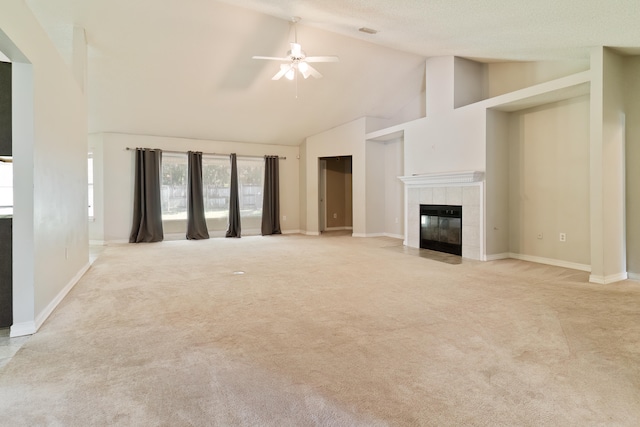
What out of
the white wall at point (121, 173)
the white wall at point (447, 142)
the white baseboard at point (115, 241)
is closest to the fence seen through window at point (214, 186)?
the white wall at point (121, 173)

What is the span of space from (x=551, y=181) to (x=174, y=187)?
7630 mm

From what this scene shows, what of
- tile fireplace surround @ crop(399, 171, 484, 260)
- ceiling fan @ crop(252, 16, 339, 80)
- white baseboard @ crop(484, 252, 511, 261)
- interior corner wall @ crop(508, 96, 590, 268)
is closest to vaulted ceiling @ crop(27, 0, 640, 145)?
ceiling fan @ crop(252, 16, 339, 80)

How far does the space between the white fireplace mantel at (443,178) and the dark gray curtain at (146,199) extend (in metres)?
5.56

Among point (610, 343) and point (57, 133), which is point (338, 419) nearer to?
point (610, 343)

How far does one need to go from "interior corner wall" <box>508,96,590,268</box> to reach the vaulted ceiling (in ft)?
2.94

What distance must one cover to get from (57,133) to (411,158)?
18.2 ft

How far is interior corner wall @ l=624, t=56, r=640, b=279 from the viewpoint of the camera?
407 centimetres

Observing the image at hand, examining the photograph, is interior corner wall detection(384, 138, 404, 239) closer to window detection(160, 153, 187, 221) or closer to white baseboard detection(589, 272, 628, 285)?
white baseboard detection(589, 272, 628, 285)

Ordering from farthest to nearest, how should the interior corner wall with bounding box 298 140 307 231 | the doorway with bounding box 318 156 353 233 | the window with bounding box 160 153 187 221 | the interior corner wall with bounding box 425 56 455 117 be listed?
the doorway with bounding box 318 156 353 233, the interior corner wall with bounding box 298 140 307 231, the window with bounding box 160 153 187 221, the interior corner wall with bounding box 425 56 455 117

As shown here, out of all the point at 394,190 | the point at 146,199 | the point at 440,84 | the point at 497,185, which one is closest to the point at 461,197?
the point at 497,185

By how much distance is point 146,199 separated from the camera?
762 centimetres

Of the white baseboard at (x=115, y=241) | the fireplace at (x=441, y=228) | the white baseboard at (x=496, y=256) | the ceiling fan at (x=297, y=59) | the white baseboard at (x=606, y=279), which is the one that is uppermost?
the ceiling fan at (x=297, y=59)

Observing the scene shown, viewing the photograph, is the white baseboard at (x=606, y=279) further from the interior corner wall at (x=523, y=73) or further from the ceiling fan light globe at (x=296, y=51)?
the ceiling fan light globe at (x=296, y=51)

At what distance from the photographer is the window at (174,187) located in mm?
8039
